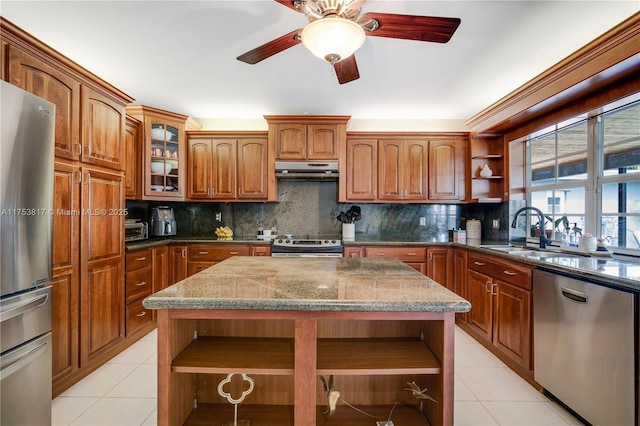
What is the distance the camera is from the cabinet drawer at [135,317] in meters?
2.67

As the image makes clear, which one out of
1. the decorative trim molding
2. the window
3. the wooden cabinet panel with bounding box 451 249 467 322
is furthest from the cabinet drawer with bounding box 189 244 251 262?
the window

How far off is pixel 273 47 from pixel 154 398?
2331mm

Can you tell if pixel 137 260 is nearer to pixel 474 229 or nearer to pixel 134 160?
pixel 134 160

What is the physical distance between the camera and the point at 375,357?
126cm

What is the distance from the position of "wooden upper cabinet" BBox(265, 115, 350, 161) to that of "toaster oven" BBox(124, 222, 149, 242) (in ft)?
5.73

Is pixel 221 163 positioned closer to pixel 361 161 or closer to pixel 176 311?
pixel 361 161

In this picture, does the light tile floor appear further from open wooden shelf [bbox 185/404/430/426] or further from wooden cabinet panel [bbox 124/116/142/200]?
wooden cabinet panel [bbox 124/116/142/200]

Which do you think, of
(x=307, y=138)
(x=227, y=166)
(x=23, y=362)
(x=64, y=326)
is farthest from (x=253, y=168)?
(x=23, y=362)

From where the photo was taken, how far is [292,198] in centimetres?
407

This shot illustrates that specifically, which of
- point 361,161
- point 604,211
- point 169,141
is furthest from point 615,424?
point 169,141

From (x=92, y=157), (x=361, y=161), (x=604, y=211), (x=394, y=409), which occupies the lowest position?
(x=394, y=409)

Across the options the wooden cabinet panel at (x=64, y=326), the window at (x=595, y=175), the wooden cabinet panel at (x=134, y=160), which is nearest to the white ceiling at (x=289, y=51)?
the wooden cabinet panel at (x=134, y=160)

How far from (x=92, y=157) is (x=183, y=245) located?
1492mm

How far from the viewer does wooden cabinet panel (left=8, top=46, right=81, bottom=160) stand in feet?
5.54
